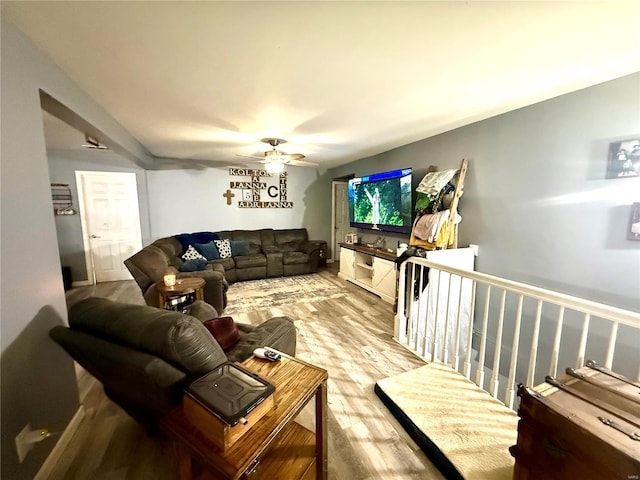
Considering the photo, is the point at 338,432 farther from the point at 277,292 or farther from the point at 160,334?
the point at 277,292

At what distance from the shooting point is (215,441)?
0.80 meters

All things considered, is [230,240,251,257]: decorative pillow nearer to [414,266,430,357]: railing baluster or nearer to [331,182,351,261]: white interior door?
[331,182,351,261]: white interior door

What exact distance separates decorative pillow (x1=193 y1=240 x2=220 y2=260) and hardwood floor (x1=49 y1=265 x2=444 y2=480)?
2.48m

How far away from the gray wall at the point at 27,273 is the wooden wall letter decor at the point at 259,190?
154 inches

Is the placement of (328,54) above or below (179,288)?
above

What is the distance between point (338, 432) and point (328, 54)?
240cm

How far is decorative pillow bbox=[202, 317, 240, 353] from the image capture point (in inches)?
58.2

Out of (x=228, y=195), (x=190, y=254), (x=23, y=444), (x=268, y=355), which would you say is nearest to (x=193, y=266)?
(x=190, y=254)

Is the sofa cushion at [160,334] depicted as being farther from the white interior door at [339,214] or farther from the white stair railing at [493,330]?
the white interior door at [339,214]

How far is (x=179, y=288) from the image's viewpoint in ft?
8.77

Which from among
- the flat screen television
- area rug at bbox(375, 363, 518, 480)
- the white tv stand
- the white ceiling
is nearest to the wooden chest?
area rug at bbox(375, 363, 518, 480)

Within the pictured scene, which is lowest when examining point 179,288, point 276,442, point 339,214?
point 276,442

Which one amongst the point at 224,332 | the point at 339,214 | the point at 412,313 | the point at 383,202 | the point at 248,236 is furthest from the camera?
the point at 339,214

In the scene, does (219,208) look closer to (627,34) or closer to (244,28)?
(244,28)
